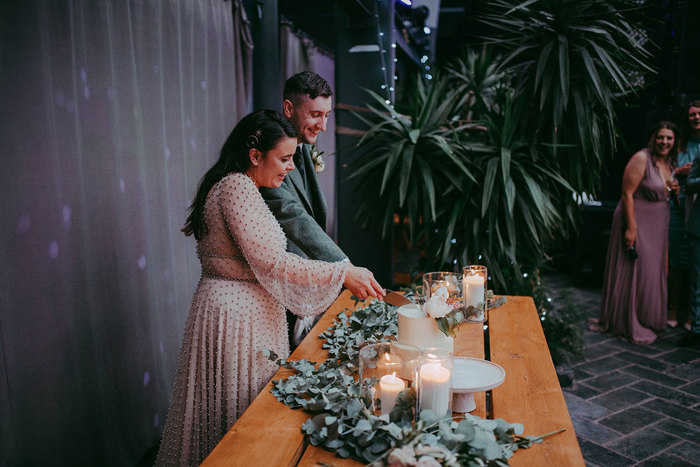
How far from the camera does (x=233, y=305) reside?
1.54 meters

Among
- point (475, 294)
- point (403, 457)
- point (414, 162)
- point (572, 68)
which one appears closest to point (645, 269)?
point (572, 68)

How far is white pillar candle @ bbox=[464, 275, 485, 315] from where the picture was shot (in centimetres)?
182

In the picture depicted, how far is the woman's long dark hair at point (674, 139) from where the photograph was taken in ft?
12.4

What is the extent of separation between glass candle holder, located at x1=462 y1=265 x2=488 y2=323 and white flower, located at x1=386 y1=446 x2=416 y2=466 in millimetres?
960

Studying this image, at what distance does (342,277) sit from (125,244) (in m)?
1.11

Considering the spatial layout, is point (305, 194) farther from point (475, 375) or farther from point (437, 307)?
point (475, 375)

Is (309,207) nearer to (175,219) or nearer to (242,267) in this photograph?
(242,267)

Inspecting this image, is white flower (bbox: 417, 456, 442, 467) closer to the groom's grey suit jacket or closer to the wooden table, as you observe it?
the wooden table

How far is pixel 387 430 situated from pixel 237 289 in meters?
0.71

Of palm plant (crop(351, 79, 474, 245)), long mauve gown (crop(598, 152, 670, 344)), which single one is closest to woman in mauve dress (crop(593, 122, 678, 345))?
long mauve gown (crop(598, 152, 670, 344))

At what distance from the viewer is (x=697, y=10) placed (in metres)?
4.74

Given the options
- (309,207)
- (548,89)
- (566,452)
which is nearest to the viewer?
(566,452)

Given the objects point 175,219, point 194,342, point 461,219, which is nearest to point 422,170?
point 461,219

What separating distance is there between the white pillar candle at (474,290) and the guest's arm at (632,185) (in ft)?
8.78
